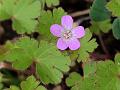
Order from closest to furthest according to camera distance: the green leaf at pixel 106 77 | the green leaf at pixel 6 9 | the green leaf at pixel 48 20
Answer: the green leaf at pixel 106 77 → the green leaf at pixel 48 20 → the green leaf at pixel 6 9

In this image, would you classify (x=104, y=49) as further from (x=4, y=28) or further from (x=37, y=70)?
(x=4, y=28)

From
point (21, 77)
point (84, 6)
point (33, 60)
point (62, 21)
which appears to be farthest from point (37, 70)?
point (84, 6)

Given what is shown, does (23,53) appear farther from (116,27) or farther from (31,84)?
(116,27)

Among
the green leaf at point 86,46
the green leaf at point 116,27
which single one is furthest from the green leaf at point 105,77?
the green leaf at point 116,27

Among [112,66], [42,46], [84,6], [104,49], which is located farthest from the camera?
[84,6]

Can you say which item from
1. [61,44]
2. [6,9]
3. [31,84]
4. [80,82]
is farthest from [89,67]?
[6,9]

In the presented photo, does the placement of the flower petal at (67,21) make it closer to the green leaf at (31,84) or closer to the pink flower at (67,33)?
the pink flower at (67,33)
